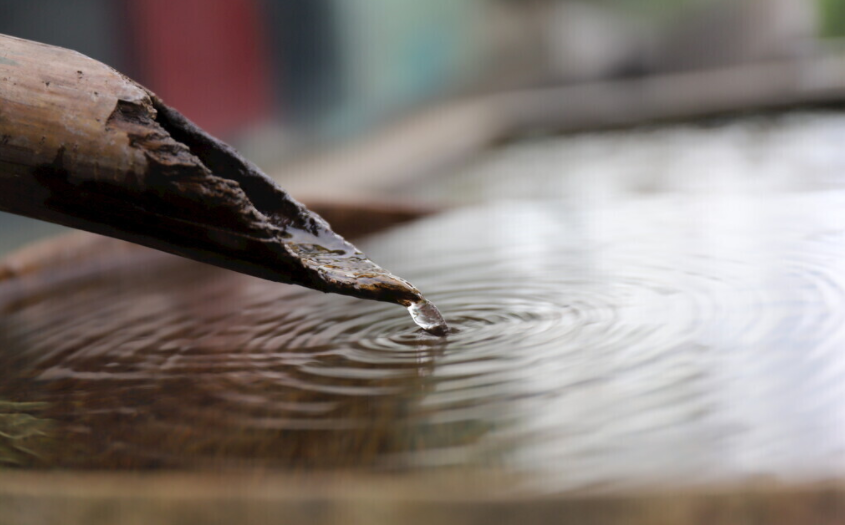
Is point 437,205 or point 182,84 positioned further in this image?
point 182,84

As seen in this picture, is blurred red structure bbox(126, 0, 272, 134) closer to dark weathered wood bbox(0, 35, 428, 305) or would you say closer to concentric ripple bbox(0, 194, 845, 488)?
concentric ripple bbox(0, 194, 845, 488)

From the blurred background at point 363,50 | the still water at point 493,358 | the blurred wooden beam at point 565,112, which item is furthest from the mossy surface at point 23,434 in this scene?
the blurred wooden beam at point 565,112

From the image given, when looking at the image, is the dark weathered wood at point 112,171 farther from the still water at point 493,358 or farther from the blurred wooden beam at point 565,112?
the blurred wooden beam at point 565,112

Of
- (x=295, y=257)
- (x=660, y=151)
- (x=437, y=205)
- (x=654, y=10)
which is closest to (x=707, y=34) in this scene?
(x=654, y=10)

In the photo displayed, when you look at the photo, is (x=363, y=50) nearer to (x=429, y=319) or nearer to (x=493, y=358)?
(x=429, y=319)

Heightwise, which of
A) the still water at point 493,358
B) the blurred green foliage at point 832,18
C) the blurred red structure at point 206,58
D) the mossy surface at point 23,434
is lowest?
the mossy surface at point 23,434

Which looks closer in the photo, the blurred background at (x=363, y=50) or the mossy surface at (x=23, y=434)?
the mossy surface at (x=23, y=434)

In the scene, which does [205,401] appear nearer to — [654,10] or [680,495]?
[680,495]
